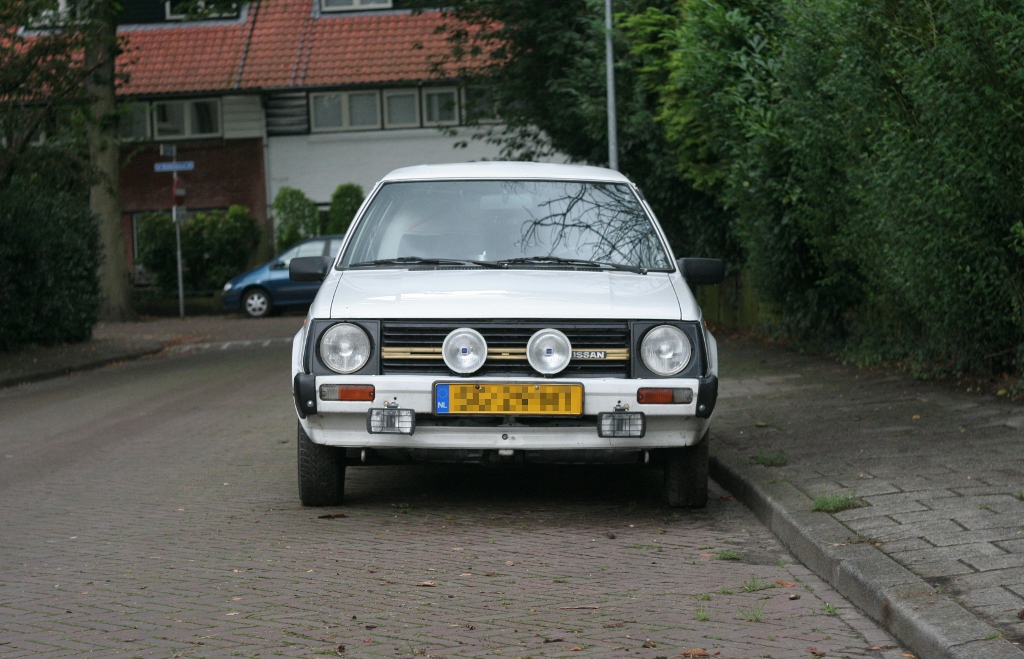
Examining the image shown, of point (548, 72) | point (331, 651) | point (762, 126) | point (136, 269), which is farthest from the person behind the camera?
point (136, 269)

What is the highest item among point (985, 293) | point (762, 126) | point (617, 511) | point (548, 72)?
point (548, 72)

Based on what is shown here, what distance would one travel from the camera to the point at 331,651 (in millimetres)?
4613

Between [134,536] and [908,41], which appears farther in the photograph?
[908,41]

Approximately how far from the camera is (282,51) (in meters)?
40.8

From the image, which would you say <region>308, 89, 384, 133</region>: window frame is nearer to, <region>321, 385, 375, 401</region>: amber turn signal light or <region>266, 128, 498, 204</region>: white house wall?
<region>266, 128, 498, 204</region>: white house wall

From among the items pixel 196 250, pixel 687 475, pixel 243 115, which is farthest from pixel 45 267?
pixel 243 115

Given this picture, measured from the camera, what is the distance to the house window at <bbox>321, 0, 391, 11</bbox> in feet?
135

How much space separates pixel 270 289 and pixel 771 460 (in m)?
24.6

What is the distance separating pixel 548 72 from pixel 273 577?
1885 centimetres

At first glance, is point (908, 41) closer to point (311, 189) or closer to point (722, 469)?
point (722, 469)

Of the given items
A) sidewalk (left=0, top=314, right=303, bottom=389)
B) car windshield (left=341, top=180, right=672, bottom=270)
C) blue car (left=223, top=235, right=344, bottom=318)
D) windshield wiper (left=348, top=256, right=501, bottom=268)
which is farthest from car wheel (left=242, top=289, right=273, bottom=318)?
windshield wiper (left=348, top=256, right=501, bottom=268)

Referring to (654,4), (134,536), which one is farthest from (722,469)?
(654,4)

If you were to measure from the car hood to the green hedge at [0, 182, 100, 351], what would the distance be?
1254 cm

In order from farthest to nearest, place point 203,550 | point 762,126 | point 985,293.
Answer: point 762,126 → point 985,293 → point 203,550
